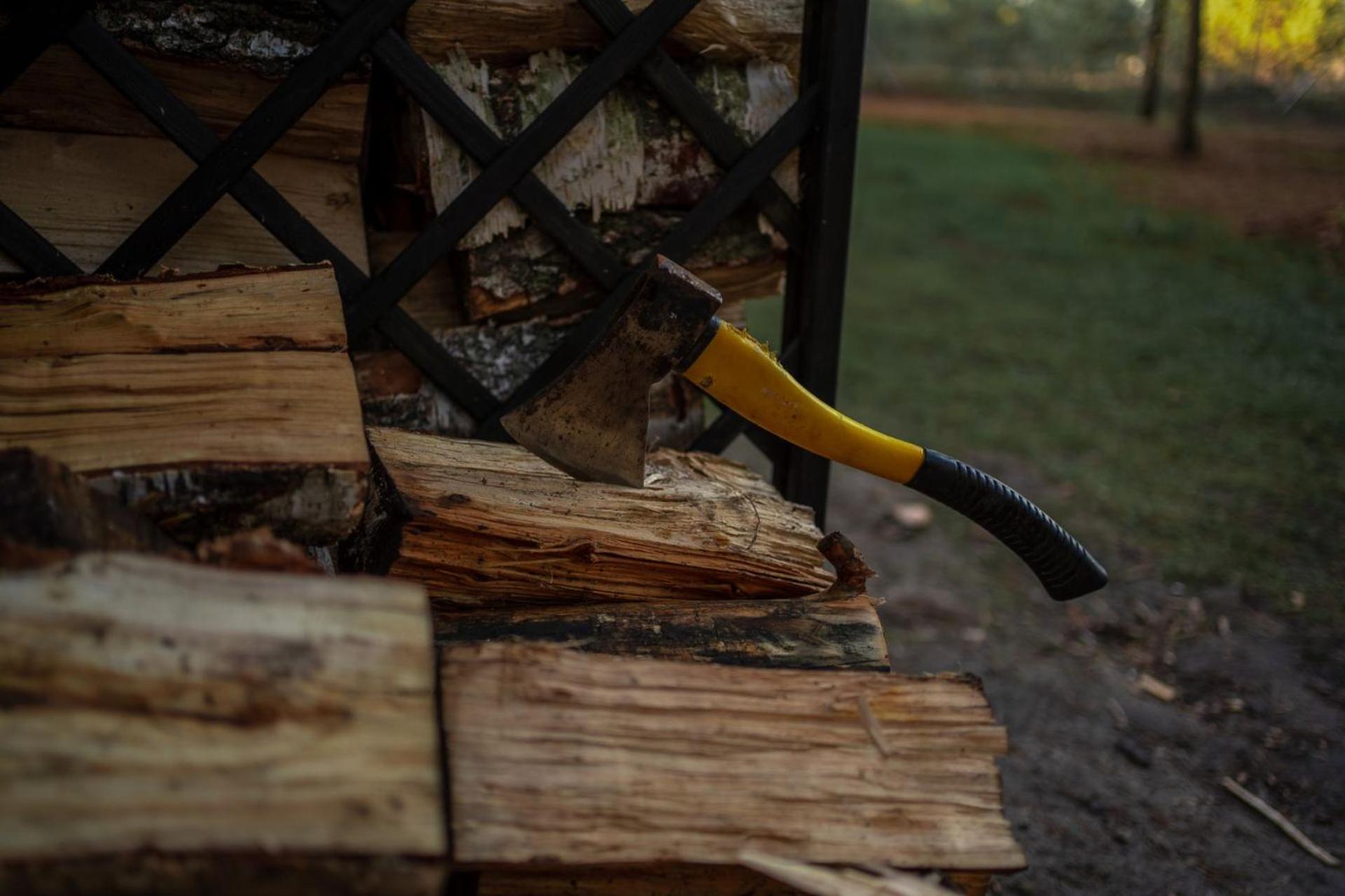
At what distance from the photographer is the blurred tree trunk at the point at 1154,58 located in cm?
1454

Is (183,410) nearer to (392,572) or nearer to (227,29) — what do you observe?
(392,572)

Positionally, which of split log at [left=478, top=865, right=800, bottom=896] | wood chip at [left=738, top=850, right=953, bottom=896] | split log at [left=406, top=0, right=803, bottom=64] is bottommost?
split log at [left=478, top=865, right=800, bottom=896]

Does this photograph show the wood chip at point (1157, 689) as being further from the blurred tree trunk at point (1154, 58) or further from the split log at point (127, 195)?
the blurred tree trunk at point (1154, 58)

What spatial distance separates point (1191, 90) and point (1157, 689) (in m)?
12.0

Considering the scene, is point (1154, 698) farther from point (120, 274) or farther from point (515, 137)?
point (120, 274)

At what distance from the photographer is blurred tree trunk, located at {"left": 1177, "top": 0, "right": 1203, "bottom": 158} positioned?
12.1 m

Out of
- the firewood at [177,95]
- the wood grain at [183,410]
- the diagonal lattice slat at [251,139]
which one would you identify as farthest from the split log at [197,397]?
the firewood at [177,95]

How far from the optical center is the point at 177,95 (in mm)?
1996

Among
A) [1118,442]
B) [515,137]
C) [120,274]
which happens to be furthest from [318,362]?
[1118,442]

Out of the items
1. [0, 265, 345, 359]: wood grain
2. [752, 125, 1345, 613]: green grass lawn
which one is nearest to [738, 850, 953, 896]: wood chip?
[0, 265, 345, 359]: wood grain

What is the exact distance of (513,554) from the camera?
169 cm

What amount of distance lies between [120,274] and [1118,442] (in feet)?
15.0

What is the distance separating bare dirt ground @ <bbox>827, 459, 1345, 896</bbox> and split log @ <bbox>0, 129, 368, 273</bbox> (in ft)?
7.82

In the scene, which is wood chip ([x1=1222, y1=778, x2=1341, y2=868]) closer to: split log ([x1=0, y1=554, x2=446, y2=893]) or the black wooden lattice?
the black wooden lattice
